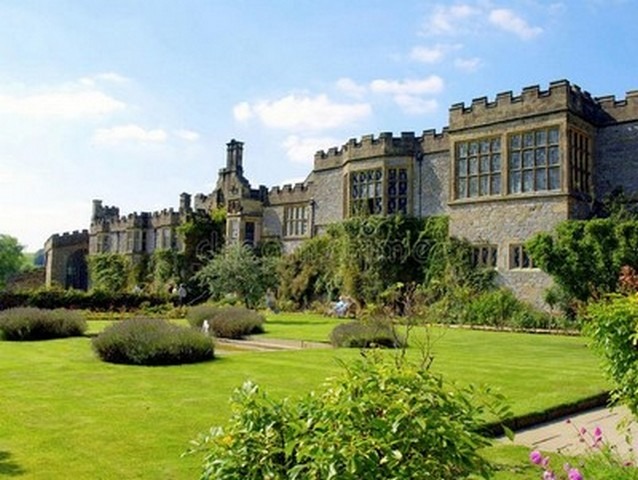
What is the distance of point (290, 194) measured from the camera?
38.6m

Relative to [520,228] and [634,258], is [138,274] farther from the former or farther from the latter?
[634,258]

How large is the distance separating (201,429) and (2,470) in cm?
199

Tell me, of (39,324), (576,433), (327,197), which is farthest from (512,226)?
(576,433)

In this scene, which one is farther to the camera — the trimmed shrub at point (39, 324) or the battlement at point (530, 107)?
the battlement at point (530, 107)

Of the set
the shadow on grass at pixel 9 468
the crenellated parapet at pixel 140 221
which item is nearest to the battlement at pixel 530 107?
the shadow on grass at pixel 9 468

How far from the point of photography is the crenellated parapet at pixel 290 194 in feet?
123

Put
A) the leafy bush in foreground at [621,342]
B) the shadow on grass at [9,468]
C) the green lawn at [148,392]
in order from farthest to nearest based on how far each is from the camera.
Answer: the leafy bush in foreground at [621,342]
the green lawn at [148,392]
the shadow on grass at [9,468]

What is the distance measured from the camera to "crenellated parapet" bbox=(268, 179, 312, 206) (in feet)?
123

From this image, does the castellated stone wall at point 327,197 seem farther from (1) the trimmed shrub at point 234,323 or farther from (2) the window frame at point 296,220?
(1) the trimmed shrub at point 234,323

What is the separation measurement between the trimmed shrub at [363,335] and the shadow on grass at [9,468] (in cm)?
991

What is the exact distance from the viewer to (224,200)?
149 feet

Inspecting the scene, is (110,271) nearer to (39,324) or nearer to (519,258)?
(39,324)

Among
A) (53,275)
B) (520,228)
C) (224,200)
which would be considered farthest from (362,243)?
(53,275)

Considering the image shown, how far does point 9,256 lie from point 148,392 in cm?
7680
